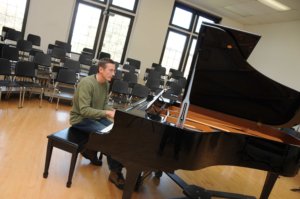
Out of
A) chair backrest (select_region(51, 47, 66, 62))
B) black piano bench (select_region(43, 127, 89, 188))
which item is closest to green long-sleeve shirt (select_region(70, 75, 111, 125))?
black piano bench (select_region(43, 127, 89, 188))

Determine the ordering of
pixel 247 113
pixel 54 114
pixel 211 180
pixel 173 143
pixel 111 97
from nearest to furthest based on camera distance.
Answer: pixel 173 143
pixel 247 113
pixel 211 180
pixel 54 114
pixel 111 97

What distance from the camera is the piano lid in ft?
9.21

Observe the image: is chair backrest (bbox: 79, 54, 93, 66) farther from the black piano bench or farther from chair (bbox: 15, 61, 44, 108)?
the black piano bench

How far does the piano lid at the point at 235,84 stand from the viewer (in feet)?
A: 9.21

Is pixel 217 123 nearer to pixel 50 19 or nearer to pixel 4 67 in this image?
pixel 4 67

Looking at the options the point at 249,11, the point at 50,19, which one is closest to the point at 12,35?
the point at 50,19

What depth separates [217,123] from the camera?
141 inches

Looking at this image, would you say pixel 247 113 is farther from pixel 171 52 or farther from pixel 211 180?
pixel 171 52

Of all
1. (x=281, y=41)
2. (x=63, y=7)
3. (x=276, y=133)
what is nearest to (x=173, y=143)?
(x=276, y=133)

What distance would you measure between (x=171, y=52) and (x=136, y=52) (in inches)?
65.2

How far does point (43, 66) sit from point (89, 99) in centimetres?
415

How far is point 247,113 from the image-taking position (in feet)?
11.7

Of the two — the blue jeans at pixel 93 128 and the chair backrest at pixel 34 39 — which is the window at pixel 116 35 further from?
the blue jeans at pixel 93 128

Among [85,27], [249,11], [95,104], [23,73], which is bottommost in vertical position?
[23,73]
